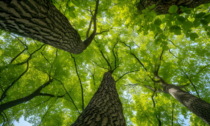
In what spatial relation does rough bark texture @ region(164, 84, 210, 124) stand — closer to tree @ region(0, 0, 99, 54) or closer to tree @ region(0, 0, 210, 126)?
tree @ region(0, 0, 210, 126)

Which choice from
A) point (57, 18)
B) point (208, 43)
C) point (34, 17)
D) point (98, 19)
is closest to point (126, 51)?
point (98, 19)

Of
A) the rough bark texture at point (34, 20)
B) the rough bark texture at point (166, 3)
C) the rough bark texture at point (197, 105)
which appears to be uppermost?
the rough bark texture at point (166, 3)

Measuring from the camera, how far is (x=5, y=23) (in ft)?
5.75

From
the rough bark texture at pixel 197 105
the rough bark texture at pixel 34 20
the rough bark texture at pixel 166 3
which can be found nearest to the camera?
the rough bark texture at pixel 34 20

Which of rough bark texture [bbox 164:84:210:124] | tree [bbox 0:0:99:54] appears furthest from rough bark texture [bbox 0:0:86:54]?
rough bark texture [bbox 164:84:210:124]

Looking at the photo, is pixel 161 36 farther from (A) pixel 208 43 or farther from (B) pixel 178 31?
(A) pixel 208 43

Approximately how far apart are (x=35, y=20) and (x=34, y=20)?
0.02 meters

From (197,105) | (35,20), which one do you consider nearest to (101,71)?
(197,105)

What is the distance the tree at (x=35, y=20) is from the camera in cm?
161

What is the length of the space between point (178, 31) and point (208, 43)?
910 cm

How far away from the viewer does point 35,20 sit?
193cm

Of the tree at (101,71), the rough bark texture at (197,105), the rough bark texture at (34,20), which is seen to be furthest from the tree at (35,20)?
the rough bark texture at (197,105)

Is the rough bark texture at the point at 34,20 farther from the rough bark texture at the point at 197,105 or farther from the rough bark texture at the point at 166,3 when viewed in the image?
the rough bark texture at the point at 197,105

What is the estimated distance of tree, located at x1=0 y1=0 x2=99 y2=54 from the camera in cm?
161
